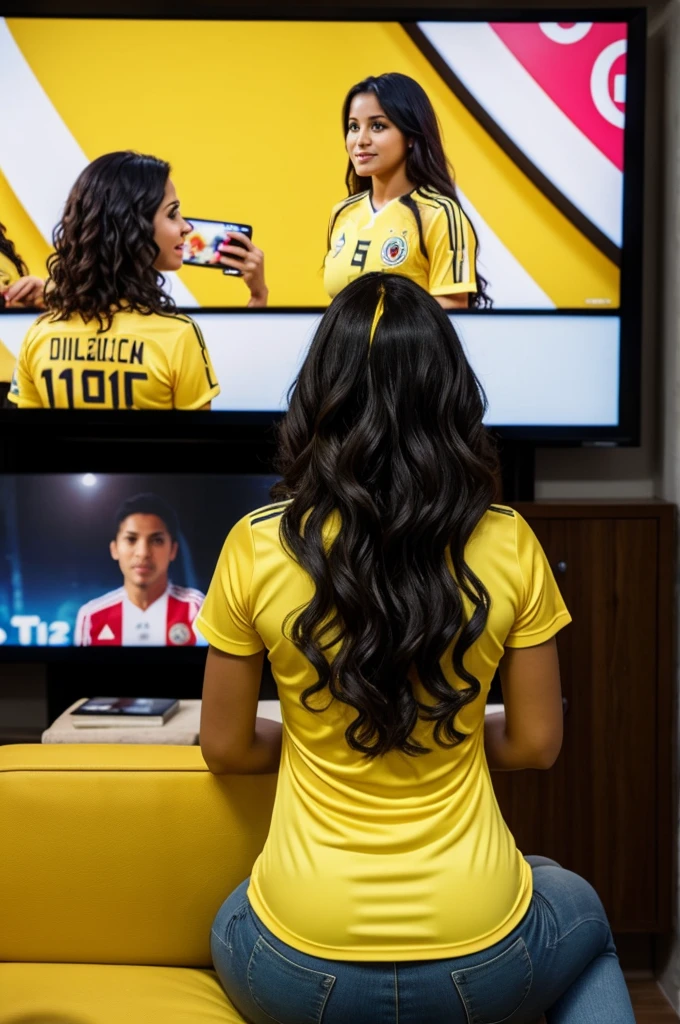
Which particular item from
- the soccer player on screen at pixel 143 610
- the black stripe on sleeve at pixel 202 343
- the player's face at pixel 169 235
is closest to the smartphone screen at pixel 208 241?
the player's face at pixel 169 235

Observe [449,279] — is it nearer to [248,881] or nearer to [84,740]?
[84,740]

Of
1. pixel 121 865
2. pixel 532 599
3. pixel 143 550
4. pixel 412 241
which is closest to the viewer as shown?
pixel 532 599

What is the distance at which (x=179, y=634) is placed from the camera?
2.42 meters

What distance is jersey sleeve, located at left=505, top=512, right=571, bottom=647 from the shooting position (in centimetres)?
119

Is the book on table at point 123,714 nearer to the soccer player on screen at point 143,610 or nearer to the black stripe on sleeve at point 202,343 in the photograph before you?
the soccer player on screen at point 143,610

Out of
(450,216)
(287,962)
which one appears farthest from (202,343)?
(287,962)

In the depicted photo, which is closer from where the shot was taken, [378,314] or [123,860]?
[378,314]

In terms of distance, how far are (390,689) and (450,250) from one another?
1483mm

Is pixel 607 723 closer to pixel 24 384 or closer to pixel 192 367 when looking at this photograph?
pixel 192 367

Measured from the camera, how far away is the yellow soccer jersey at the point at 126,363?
7.79ft

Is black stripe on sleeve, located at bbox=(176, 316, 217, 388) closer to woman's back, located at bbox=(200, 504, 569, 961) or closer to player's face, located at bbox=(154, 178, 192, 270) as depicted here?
player's face, located at bbox=(154, 178, 192, 270)

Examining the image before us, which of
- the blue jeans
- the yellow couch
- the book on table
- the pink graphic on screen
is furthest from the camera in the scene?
the pink graphic on screen

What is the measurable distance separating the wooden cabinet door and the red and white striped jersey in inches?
33.7

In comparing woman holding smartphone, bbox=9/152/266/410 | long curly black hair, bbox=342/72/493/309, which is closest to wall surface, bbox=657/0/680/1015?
long curly black hair, bbox=342/72/493/309
